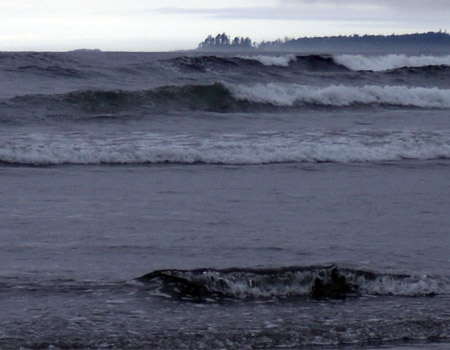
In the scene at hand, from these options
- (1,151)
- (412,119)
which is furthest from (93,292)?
(412,119)

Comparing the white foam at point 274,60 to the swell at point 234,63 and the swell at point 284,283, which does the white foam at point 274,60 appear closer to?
the swell at point 234,63

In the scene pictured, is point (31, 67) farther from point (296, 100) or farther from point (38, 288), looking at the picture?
point (38, 288)

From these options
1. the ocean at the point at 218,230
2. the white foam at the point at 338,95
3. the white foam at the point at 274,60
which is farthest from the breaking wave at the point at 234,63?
the ocean at the point at 218,230

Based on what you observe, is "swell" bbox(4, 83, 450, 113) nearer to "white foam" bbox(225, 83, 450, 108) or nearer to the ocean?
"white foam" bbox(225, 83, 450, 108)

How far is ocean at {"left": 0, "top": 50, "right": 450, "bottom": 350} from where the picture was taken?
534 cm

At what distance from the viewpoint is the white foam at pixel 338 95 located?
71.3 ft

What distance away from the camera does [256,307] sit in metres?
5.74

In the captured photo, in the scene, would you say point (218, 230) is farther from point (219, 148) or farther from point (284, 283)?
point (219, 148)

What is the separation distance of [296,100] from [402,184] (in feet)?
37.9

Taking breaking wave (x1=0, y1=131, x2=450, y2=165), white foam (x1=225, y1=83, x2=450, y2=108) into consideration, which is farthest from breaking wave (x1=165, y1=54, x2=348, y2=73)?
breaking wave (x1=0, y1=131, x2=450, y2=165)

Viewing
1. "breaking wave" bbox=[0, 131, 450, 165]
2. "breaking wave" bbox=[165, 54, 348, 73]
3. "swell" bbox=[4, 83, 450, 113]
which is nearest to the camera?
"breaking wave" bbox=[0, 131, 450, 165]

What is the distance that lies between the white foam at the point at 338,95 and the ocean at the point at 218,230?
3.23 metres

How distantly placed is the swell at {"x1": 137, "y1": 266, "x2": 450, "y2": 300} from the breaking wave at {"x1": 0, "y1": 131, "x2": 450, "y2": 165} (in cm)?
632

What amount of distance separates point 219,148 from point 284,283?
7288 millimetres
